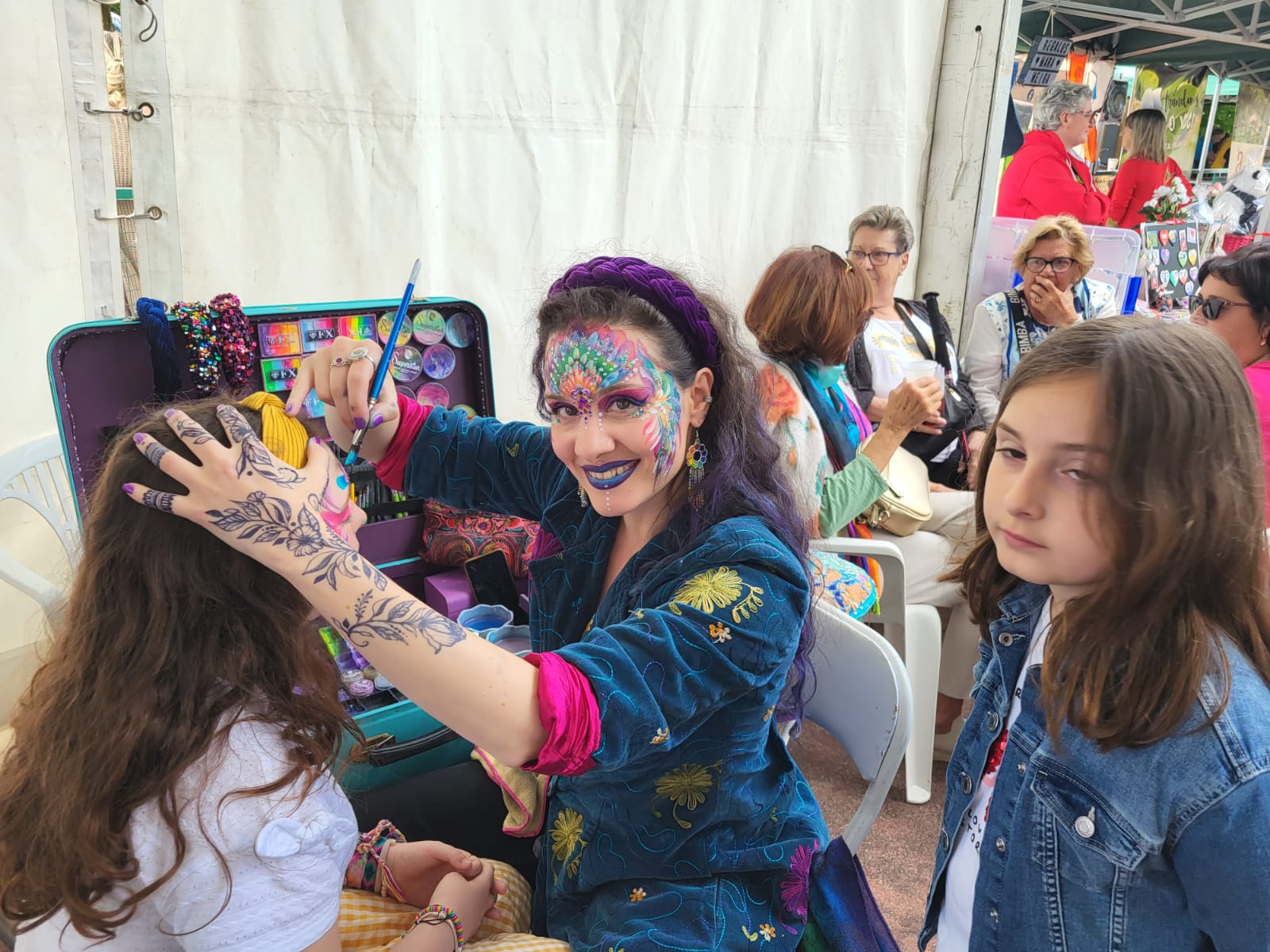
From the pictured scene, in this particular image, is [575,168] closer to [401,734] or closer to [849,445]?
[849,445]

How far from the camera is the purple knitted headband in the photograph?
3.85ft

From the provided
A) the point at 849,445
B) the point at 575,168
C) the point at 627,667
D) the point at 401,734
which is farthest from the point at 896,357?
the point at 627,667

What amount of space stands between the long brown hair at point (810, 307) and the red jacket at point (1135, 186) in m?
4.21

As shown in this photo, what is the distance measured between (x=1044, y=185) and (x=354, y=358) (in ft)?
13.5

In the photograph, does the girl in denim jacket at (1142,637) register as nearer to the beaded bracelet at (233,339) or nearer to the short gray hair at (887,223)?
the beaded bracelet at (233,339)

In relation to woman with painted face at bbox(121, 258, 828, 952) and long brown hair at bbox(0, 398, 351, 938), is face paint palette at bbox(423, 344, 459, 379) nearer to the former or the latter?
woman with painted face at bbox(121, 258, 828, 952)

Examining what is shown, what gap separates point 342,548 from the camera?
793 millimetres

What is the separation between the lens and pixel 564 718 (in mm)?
787

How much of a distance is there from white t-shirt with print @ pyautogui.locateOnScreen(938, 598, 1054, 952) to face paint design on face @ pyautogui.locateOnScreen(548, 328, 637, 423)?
62cm

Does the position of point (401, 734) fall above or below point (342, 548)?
below

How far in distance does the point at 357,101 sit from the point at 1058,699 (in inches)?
87.9

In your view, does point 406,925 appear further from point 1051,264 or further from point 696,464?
point 1051,264

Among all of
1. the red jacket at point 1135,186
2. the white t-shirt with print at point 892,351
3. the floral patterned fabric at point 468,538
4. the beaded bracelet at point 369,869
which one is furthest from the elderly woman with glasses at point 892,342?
the red jacket at point 1135,186

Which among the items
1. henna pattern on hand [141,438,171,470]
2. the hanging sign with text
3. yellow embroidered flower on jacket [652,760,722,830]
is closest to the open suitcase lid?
henna pattern on hand [141,438,171,470]
